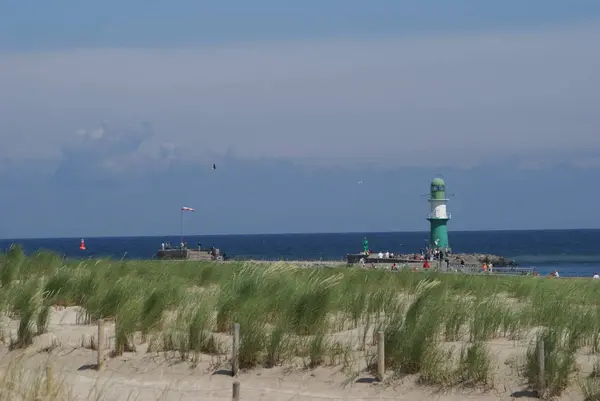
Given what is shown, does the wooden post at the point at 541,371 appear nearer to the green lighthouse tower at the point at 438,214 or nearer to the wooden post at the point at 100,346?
the wooden post at the point at 100,346

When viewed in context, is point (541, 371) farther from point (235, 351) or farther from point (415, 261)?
point (415, 261)

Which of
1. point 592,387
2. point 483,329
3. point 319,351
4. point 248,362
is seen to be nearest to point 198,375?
point 248,362

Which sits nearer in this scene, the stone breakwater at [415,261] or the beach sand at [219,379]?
the beach sand at [219,379]

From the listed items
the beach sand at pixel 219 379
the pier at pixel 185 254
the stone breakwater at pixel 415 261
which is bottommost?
the beach sand at pixel 219 379

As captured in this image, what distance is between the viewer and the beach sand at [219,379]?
14.4m

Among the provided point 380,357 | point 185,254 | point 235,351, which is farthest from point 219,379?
point 185,254

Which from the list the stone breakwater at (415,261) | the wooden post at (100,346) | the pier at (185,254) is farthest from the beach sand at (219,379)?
the pier at (185,254)

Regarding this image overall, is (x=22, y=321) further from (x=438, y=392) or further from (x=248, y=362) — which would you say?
(x=438, y=392)

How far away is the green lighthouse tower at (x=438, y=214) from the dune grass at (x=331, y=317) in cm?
3742

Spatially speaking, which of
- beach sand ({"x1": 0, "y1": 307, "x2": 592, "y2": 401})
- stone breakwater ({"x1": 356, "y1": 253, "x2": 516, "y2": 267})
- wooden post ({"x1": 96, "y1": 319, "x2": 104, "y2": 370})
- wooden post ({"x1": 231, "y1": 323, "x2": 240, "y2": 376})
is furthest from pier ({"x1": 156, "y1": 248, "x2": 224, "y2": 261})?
wooden post ({"x1": 231, "y1": 323, "x2": 240, "y2": 376})

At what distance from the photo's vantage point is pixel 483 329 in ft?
53.7

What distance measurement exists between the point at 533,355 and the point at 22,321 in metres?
9.32

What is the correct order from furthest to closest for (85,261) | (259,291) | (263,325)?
1. (85,261)
2. (259,291)
3. (263,325)

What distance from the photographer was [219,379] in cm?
1538
